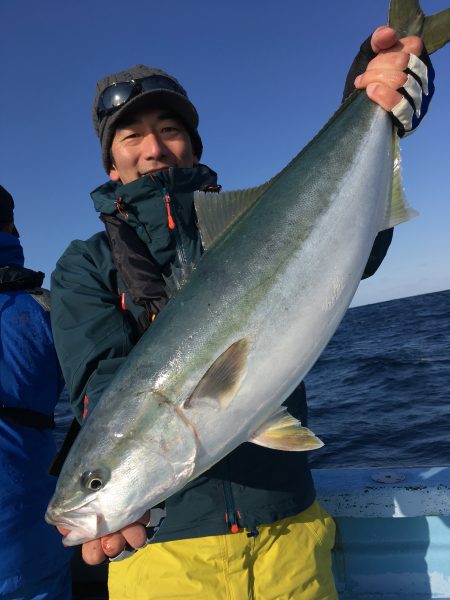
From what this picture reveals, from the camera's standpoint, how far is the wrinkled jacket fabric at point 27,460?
332 centimetres

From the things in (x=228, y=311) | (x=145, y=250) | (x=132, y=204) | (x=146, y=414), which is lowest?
(x=146, y=414)

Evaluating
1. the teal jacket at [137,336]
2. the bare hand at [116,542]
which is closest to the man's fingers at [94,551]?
the bare hand at [116,542]

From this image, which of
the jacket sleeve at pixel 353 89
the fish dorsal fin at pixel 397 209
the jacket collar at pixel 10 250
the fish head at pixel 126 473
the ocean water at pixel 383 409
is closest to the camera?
the fish head at pixel 126 473

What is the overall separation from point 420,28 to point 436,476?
3.82 meters

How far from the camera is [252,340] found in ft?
7.04

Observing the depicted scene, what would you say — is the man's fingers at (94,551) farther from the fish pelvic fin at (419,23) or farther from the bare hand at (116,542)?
the fish pelvic fin at (419,23)

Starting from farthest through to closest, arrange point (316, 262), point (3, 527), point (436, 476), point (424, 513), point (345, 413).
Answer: point (345, 413) < point (436, 476) < point (424, 513) < point (3, 527) < point (316, 262)

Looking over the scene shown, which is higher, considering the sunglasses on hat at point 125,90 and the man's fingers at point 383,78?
the sunglasses on hat at point 125,90

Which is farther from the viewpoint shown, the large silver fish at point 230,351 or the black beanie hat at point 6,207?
the black beanie hat at point 6,207

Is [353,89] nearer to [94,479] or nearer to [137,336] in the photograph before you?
[137,336]

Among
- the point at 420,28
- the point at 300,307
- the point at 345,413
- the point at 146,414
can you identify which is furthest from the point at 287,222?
the point at 345,413

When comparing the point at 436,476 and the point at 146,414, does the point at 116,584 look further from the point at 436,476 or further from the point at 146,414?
the point at 436,476

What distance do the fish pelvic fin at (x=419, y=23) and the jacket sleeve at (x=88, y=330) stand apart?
220cm

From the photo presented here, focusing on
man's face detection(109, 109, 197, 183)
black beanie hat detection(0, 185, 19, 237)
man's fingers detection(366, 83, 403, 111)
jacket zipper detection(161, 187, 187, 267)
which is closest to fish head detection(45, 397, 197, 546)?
jacket zipper detection(161, 187, 187, 267)
